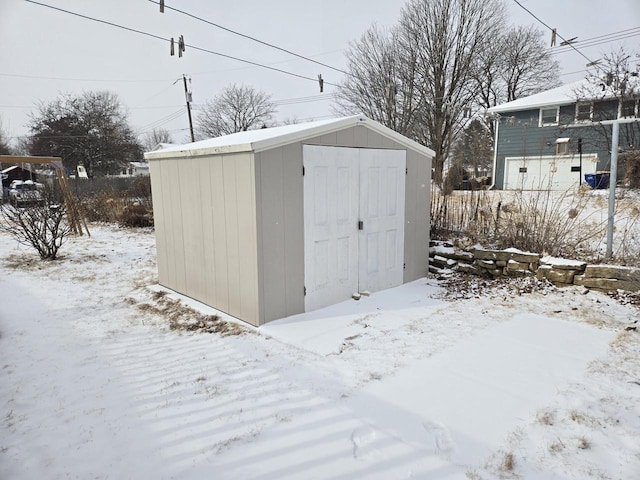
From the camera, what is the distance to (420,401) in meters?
2.52

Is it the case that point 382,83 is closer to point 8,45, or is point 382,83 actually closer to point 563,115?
point 563,115

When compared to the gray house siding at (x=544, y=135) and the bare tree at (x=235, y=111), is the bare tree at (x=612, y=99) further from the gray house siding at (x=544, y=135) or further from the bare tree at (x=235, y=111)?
the bare tree at (x=235, y=111)

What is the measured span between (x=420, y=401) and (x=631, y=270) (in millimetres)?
3436

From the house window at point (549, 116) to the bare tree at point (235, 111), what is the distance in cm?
2105

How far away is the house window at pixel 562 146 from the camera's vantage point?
43.5 ft

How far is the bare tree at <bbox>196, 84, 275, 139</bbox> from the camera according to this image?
30.9 meters

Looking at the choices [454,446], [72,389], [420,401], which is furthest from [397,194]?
[72,389]

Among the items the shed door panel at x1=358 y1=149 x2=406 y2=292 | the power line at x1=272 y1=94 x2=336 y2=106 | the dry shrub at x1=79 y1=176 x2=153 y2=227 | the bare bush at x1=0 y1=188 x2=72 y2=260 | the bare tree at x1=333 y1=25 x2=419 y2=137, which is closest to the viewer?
the shed door panel at x1=358 y1=149 x2=406 y2=292

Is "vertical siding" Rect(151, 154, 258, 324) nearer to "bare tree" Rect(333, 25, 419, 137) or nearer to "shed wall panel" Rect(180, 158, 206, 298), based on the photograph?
"shed wall panel" Rect(180, 158, 206, 298)

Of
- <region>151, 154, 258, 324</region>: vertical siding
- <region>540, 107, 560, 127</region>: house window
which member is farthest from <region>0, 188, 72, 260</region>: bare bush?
<region>540, 107, 560, 127</region>: house window

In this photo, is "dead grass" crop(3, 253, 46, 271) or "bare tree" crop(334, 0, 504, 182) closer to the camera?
"dead grass" crop(3, 253, 46, 271)

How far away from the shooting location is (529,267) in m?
5.18

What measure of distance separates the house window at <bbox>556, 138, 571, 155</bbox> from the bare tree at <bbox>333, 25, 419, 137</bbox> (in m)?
6.32

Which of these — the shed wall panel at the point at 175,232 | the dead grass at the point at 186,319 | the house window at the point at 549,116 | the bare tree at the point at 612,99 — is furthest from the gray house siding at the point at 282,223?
the house window at the point at 549,116
